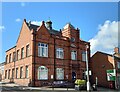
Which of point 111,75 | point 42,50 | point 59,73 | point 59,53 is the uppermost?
point 42,50

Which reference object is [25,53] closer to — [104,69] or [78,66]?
[78,66]

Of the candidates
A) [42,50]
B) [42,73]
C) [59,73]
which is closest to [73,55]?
[59,73]

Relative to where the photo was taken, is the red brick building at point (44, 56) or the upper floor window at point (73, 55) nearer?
the red brick building at point (44, 56)

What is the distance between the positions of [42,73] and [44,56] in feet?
9.66

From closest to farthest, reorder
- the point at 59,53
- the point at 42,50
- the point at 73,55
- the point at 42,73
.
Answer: the point at 42,73 < the point at 42,50 < the point at 59,53 < the point at 73,55

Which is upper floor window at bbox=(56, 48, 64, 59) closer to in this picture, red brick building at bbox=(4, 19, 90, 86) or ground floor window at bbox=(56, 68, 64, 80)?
red brick building at bbox=(4, 19, 90, 86)

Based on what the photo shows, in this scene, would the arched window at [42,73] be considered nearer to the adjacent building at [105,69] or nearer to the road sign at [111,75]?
the adjacent building at [105,69]

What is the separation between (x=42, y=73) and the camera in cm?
3441

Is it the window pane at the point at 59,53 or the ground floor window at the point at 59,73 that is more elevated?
the window pane at the point at 59,53

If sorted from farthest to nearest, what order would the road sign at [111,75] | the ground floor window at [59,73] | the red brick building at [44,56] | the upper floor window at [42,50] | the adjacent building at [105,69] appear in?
the adjacent building at [105,69] < the road sign at [111,75] < the ground floor window at [59,73] < the upper floor window at [42,50] < the red brick building at [44,56]

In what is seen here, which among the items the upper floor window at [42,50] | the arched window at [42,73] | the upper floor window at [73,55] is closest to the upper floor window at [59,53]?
the upper floor window at [42,50]

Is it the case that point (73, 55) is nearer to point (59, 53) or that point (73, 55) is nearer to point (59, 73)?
point (59, 53)

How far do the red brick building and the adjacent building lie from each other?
11.0 feet

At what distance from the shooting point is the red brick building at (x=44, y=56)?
34000 millimetres
